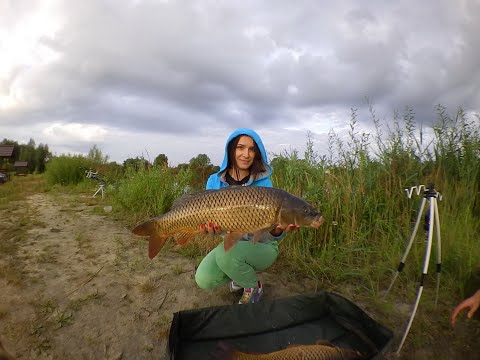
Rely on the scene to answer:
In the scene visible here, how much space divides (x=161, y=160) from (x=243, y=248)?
3.92 meters

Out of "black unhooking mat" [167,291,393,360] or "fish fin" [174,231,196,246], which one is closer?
"black unhooking mat" [167,291,393,360]

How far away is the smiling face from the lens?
2367 millimetres

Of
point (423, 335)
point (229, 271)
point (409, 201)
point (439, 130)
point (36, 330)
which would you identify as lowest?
point (36, 330)

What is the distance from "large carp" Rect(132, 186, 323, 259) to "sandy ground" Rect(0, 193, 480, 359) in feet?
2.05

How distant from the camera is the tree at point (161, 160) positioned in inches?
216

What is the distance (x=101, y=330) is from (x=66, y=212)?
3813mm

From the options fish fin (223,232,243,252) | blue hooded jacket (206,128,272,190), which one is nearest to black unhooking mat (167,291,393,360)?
fish fin (223,232,243,252)

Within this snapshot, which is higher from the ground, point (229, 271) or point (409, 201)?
point (409, 201)

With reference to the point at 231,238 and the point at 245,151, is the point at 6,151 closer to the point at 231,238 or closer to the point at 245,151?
the point at 245,151

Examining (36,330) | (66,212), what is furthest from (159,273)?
(66,212)

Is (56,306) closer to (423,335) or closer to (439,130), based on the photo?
(423,335)

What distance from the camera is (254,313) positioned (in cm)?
202

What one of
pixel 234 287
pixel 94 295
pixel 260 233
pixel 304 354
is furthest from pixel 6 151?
pixel 304 354

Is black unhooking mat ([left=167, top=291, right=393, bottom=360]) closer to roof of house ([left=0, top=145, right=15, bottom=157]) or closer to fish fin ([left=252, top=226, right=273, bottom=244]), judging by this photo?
fish fin ([left=252, top=226, right=273, bottom=244])
